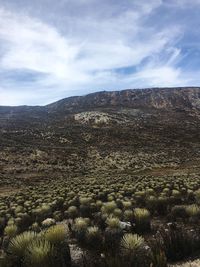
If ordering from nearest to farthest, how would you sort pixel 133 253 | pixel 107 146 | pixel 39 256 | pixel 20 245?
A: 1. pixel 39 256
2. pixel 133 253
3. pixel 20 245
4. pixel 107 146

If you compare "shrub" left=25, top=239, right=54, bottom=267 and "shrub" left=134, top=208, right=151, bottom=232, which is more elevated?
"shrub" left=25, top=239, right=54, bottom=267

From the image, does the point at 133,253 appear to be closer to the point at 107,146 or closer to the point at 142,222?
the point at 142,222

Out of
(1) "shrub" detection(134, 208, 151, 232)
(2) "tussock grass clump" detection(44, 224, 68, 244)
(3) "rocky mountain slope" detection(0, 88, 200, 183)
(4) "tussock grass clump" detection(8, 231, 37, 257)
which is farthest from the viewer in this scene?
(3) "rocky mountain slope" detection(0, 88, 200, 183)

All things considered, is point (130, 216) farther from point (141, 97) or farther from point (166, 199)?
point (141, 97)

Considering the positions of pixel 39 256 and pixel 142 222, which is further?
pixel 142 222

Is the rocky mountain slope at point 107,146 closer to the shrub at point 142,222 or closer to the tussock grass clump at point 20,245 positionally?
the shrub at point 142,222

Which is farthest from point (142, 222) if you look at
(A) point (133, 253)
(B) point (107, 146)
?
(B) point (107, 146)

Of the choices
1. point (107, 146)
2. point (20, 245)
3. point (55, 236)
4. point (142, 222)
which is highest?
point (55, 236)

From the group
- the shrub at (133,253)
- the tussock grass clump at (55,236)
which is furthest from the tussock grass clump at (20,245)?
the shrub at (133,253)

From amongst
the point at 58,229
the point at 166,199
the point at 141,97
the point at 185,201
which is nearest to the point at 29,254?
the point at 58,229

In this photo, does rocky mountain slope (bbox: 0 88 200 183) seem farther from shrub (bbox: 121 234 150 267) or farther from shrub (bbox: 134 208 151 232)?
shrub (bbox: 121 234 150 267)

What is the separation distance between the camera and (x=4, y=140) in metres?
68.2

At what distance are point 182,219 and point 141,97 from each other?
16095 cm

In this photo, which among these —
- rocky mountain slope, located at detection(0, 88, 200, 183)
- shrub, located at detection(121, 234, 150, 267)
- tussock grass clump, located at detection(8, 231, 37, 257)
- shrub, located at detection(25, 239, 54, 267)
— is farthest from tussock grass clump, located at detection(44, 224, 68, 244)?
rocky mountain slope, located at detection(0, 88, 200, 183)
